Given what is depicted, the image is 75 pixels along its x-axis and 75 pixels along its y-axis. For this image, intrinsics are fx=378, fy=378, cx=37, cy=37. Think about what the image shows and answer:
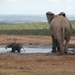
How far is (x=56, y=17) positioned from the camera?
20.9 metres

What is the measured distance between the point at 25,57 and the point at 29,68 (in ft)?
12.5

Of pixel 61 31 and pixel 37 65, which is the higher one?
pixel 61 31

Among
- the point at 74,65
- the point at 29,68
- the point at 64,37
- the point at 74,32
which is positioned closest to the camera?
the point at 29,68

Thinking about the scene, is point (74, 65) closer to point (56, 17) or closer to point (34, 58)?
point (34, 58)

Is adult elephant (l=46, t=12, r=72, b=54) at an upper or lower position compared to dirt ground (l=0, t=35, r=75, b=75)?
upper

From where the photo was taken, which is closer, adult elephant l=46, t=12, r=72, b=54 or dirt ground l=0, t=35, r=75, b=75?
dirt ground l=0, t=35, r=75, b=75

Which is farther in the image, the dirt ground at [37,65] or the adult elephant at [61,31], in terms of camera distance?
the adult elephant at [61,31]

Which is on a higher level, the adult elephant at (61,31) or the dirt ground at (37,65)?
the adult elephant at (61,31)

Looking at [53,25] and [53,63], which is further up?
[53,25]

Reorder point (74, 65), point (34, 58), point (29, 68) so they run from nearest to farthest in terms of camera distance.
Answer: point (29, 68) → point (74, 65) → point (34, 58)

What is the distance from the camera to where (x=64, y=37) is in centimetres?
1944

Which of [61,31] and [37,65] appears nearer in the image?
[37,65]

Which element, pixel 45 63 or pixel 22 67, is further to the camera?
pixel 45 63

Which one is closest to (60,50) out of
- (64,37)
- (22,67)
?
(64,37)
